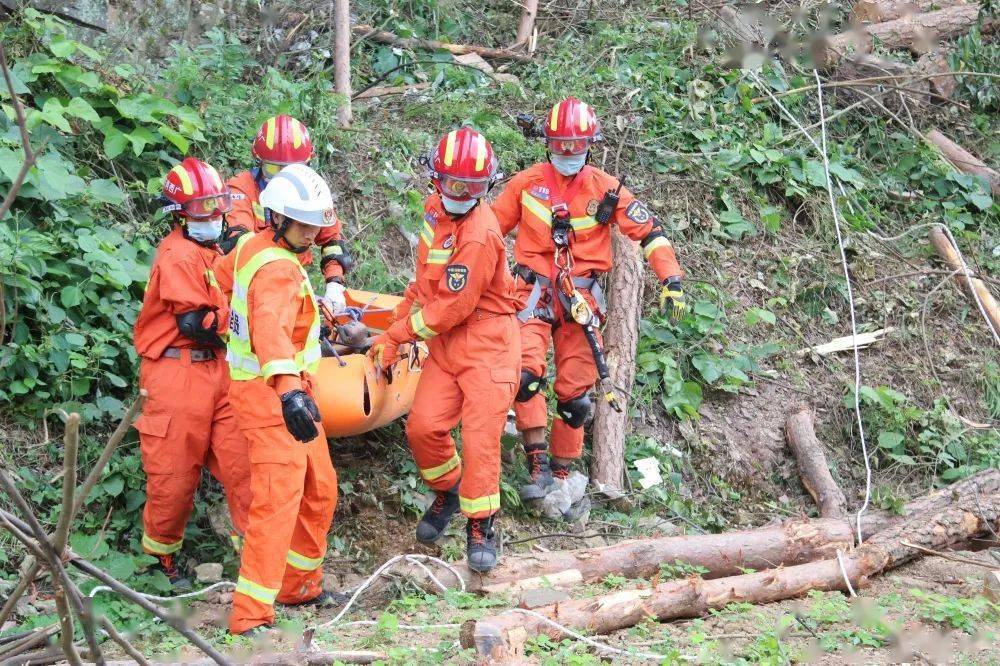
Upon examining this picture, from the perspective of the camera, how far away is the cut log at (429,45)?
926 centimetres

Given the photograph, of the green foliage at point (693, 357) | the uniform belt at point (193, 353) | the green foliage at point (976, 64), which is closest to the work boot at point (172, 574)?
the uniform belt at point (193, 353)

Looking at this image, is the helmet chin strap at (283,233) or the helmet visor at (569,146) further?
the helmet visor at (569,146)

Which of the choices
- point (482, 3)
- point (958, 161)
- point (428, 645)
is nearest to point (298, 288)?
point (428, 645)

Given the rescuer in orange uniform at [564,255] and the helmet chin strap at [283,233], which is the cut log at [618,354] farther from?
the helmet chin strap at [283,233]

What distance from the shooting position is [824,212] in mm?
9102

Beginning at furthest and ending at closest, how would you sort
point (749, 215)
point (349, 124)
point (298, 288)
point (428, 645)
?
1. point (749, 215)
2. point (349, 124)
3. point (298, 288)
4. point (428, 645)

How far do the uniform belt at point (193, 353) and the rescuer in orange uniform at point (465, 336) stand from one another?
34.0 inches

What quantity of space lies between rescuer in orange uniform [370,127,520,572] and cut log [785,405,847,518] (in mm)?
2717

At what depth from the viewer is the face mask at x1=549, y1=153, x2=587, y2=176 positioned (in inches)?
252

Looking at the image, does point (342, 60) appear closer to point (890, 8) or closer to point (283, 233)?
point (283, 233)

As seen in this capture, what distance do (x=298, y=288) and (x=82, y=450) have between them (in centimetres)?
197

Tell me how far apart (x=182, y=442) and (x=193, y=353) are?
1.52 ft

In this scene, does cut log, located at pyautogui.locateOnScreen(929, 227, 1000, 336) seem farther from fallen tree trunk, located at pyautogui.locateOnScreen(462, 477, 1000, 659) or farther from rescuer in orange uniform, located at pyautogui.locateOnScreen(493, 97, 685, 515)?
rescuer in orange uniform, located at pyautogui.locateOnScreen(493, 97, 685, 515)

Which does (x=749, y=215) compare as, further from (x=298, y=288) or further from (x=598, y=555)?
(x=298, y=288)
